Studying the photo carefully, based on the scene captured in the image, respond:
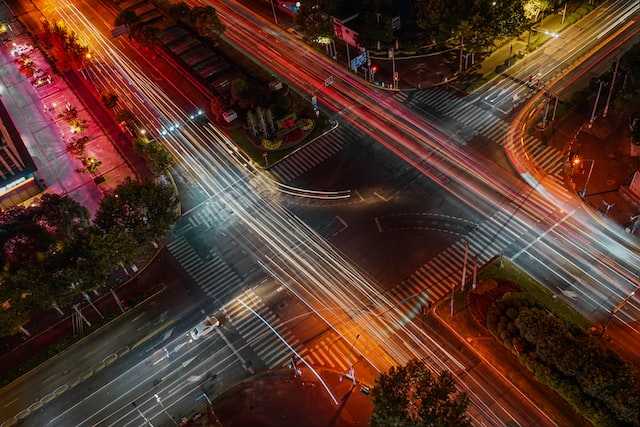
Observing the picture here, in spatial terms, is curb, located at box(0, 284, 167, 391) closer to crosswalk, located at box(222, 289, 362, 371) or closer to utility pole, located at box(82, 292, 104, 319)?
utility pole, located at box(82, 292, 104, 319)

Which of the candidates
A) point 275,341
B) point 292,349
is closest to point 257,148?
point 275,341

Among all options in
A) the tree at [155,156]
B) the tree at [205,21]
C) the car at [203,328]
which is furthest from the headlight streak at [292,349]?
the tree at [205,21]

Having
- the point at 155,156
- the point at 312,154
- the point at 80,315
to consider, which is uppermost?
the point at 155,156

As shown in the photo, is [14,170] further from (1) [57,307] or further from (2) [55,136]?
(1) [57,307]

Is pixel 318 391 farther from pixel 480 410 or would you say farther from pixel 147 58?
pixel 147 58

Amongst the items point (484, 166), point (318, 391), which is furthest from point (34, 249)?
point (484, 166)
